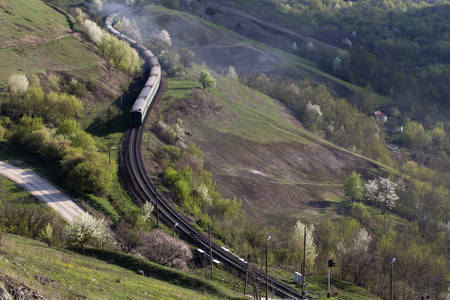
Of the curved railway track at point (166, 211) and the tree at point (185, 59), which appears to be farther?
the tree at point (185, 59)

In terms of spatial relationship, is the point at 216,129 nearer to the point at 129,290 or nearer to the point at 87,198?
the point at 87,198

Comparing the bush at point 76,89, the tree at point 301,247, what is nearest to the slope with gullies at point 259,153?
the tree at point 301,247

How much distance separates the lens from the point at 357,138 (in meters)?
112

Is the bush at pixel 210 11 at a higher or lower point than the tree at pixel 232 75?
higher

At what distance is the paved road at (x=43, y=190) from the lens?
3878cm

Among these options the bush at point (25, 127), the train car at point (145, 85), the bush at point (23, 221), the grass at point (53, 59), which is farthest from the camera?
the grass at point (53, 59)

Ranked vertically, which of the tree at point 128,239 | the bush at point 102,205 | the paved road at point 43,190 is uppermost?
the tree at point 128,239

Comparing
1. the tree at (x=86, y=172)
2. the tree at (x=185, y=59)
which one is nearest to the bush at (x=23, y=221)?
the tree at (x=86, y=172)

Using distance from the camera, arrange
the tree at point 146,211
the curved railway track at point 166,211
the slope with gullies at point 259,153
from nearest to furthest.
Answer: the curved railway track at point 166,211
the tree at point 146,211
the slope with gullies at point 259,153

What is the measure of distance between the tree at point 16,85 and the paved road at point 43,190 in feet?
53.5

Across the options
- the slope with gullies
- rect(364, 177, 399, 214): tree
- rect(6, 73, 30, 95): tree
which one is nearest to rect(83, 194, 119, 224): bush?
the slope with gullies

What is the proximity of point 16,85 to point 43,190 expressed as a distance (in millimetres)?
23760

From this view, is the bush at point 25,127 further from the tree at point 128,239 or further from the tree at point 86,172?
the tree at point 128,239

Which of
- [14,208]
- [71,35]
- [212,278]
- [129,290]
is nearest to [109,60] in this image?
[71,35]
